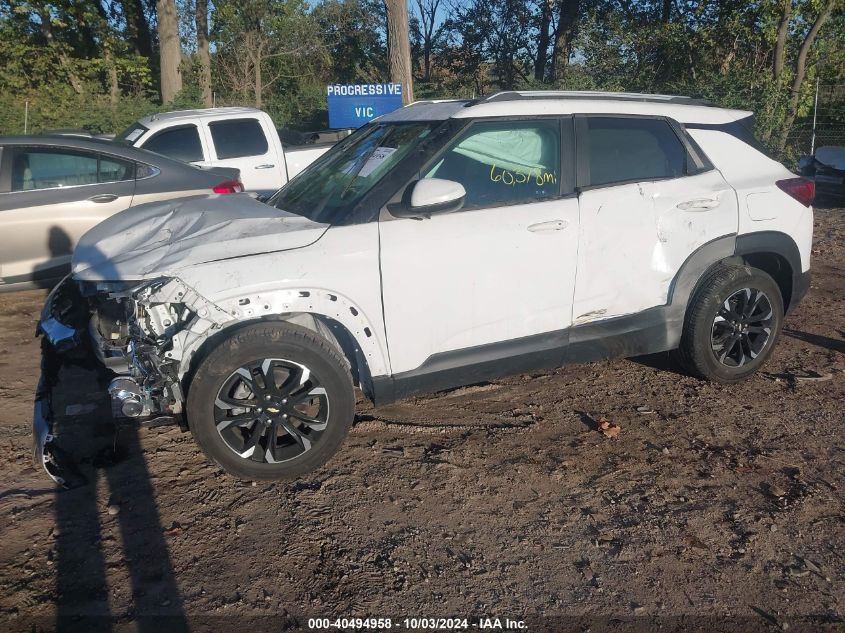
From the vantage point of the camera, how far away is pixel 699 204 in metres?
4.44

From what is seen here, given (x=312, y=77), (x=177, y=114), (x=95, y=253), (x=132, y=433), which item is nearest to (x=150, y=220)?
(x=95, y=253)

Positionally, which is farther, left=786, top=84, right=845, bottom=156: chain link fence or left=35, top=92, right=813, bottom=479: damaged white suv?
left=786, top=84, right=845, bottom=156: chain link fence

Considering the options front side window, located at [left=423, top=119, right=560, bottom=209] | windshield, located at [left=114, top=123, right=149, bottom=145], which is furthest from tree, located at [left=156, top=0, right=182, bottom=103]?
front side window, located at [left=423, top=119, right=560, bottom=209]

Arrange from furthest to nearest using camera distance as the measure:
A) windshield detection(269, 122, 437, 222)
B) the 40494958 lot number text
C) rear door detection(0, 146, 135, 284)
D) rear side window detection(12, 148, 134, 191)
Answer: rear side window detection(12, 148, 134, 191) < rear door detection(0, 146, 135, 284) < windshield detection(269, 122, 437, 222) < the 40494958 lot number text

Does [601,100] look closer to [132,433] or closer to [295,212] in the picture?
[295,212]

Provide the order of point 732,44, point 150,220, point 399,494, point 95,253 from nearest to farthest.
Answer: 1. point 399,494
2. point 95,253
3. point 150,220
4. point 732,44

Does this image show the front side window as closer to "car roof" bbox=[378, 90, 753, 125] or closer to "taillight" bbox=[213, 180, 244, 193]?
"car roof" bbox=[378, 90, 753, 125]

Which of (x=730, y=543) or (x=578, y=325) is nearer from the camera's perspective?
(x=730, y=543)

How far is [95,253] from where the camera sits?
3.95 m

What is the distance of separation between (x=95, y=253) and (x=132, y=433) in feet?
3.59

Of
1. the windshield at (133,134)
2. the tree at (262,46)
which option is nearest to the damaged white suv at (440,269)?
the windshield at (133,134)

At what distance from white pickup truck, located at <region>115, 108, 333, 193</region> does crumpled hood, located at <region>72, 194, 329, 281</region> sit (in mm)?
5023

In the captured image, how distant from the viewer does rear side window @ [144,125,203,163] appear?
9047 mm

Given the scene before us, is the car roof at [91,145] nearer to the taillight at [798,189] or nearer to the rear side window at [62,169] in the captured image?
the rear side window at [62,169]
